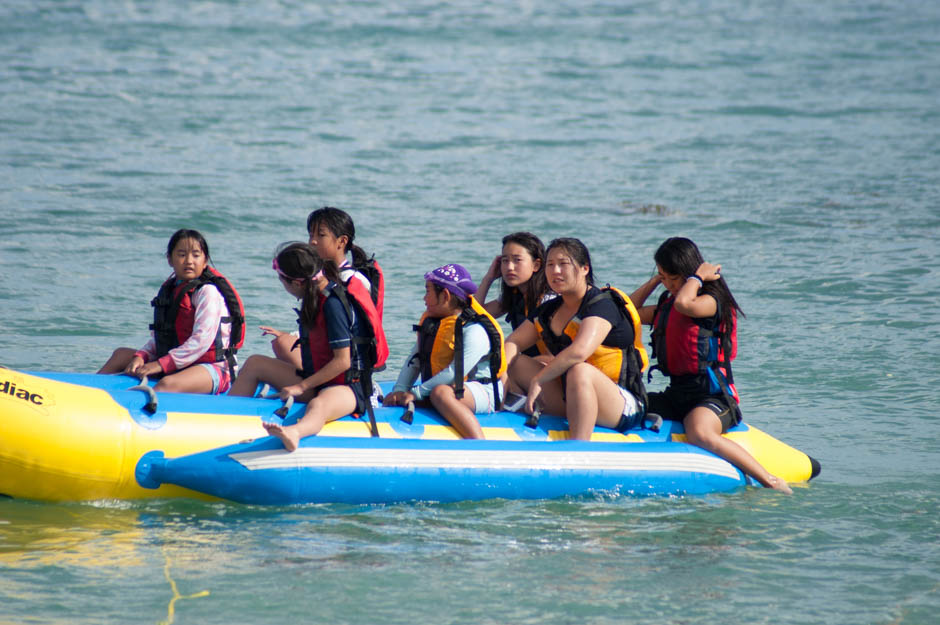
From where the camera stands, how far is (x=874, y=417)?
625 cm

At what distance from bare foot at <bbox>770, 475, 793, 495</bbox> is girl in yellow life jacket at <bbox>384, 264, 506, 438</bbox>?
1226 millimetres

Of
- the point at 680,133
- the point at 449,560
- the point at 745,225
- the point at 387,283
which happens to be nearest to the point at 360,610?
the point at 449,560

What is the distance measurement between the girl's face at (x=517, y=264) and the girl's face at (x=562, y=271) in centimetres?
37

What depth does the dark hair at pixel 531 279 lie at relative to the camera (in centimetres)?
517

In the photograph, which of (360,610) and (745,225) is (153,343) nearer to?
(360,610)

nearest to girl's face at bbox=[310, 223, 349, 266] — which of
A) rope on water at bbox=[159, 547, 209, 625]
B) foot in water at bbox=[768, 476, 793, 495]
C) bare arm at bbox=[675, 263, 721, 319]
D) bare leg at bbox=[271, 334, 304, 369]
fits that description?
bare leg at bbox=[271, 334, 304, 369]

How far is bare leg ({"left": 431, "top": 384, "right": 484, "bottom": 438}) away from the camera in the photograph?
472 centimetres

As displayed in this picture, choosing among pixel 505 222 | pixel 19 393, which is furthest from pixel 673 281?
pixel 505 222

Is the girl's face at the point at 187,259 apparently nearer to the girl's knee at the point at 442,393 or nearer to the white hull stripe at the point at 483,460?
the white hull stripe at the point at 483,460

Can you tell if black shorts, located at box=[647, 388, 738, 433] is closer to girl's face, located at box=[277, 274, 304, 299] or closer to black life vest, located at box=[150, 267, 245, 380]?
girl's face, located at box=[277, 274, 304, 299]

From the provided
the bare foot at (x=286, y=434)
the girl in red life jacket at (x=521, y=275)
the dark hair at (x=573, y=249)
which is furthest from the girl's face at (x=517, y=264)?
the bare foot at (x=286, y=434)

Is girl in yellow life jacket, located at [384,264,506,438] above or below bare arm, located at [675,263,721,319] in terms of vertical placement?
below

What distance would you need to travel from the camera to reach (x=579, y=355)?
470 centimetres

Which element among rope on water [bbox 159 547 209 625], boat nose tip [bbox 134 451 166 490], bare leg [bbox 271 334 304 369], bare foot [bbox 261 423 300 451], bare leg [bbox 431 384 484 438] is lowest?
rope on water [bbox 159 547 209 625]
